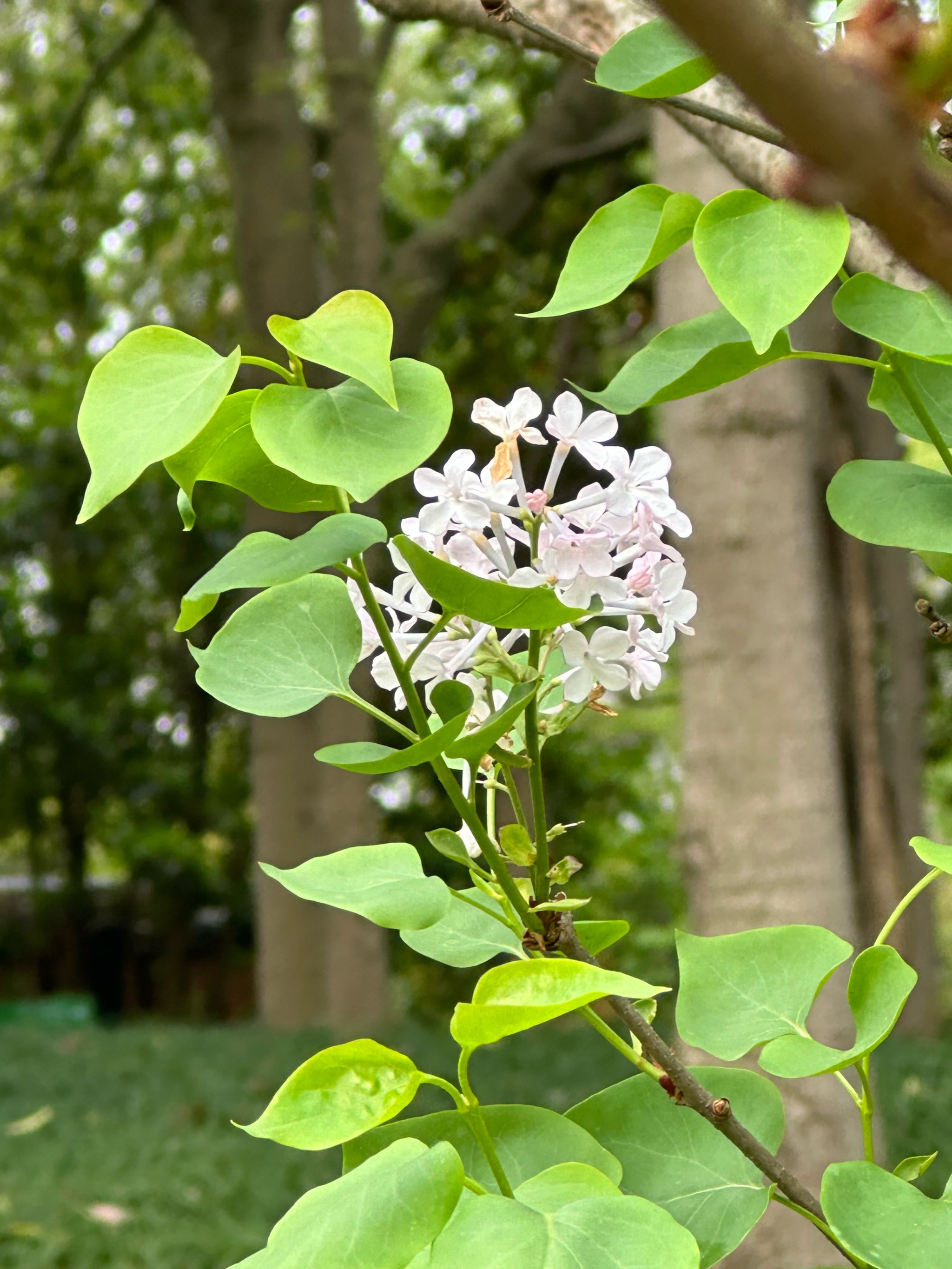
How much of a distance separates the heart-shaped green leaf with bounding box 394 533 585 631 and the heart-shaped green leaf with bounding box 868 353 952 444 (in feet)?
0.79

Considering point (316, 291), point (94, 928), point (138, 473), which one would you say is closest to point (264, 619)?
point (138, 473)

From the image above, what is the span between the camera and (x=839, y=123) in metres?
0.17

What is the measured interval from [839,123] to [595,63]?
2.10ft

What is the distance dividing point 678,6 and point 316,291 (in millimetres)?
5661

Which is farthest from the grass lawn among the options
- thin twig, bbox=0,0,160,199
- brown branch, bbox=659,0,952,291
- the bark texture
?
thin twig, bbox=0,0,160,199

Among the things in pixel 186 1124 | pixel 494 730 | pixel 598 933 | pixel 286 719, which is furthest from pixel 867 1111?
pixel 286 719

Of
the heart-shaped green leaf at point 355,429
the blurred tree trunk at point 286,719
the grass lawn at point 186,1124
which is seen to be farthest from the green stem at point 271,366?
the blurred tree trunk at point 286,719

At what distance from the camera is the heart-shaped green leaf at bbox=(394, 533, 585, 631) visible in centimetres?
52

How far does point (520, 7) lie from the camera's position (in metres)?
1.17

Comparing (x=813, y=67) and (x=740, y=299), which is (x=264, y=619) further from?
(x=813, y=67)

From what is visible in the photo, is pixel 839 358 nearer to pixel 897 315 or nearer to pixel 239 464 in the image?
pixel 897 315

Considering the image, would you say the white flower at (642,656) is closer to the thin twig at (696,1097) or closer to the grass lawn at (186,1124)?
the thin twig at (696,1097)

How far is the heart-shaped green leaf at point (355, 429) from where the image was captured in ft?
1.70

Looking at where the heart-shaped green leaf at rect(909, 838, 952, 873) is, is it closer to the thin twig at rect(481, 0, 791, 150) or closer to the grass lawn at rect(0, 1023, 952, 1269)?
the thin twig at rect(481, 0, 791, 150)
